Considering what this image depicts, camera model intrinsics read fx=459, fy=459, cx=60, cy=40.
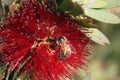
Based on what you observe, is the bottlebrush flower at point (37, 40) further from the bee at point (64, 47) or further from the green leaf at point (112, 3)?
the green leaf at point (112, 3)

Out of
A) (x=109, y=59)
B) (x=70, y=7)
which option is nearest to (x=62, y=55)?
(x=70, y=7)

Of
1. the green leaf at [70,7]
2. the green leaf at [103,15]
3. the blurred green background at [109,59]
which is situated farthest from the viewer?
the blurred green background at [109,59]

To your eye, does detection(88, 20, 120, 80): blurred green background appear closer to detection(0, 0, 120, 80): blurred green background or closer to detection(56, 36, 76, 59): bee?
detection(0, 0, 120, 80): blurred green background

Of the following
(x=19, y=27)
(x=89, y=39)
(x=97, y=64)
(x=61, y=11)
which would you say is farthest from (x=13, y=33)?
(x=97, y=64)

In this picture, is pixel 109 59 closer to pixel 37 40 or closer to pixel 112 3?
pixel 112 3

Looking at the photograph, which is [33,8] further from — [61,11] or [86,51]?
[86,51]

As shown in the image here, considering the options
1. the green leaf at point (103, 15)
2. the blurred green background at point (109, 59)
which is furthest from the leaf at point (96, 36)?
the blurred green background at point (109, 59)

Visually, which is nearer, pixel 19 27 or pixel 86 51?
pixel 19 27

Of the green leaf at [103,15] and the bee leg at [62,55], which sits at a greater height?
the green leaf at [103,15]
